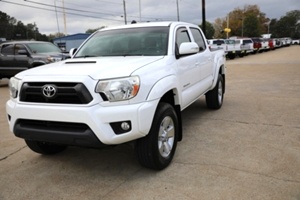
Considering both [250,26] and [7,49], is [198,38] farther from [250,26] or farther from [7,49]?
[250,26]

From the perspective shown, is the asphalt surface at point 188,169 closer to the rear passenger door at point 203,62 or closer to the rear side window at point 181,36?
the rear passenger door at point 203,62

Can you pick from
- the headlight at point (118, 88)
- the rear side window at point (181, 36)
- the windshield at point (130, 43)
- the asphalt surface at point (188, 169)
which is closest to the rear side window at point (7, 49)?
the asphalt surface at point (188, 169)

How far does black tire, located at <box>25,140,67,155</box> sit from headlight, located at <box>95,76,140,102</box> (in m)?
1.69

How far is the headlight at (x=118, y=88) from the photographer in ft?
10.8

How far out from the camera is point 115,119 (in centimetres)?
328

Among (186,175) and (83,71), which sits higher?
(83,71)

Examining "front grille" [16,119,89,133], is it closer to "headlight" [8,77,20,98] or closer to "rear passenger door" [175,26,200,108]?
"headlight" [8,77,20,98]

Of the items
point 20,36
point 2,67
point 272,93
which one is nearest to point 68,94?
point 272,93

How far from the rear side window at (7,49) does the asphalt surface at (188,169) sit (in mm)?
8558

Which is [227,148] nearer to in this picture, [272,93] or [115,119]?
[115,119]

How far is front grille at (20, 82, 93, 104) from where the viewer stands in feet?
10.7

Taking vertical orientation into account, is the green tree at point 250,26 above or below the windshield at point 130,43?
above

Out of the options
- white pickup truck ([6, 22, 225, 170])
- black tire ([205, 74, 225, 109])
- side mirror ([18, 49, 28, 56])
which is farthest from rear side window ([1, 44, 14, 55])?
white pickup truck ([6, 22, 225, 170])

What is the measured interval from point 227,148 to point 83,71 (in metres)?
2.46
